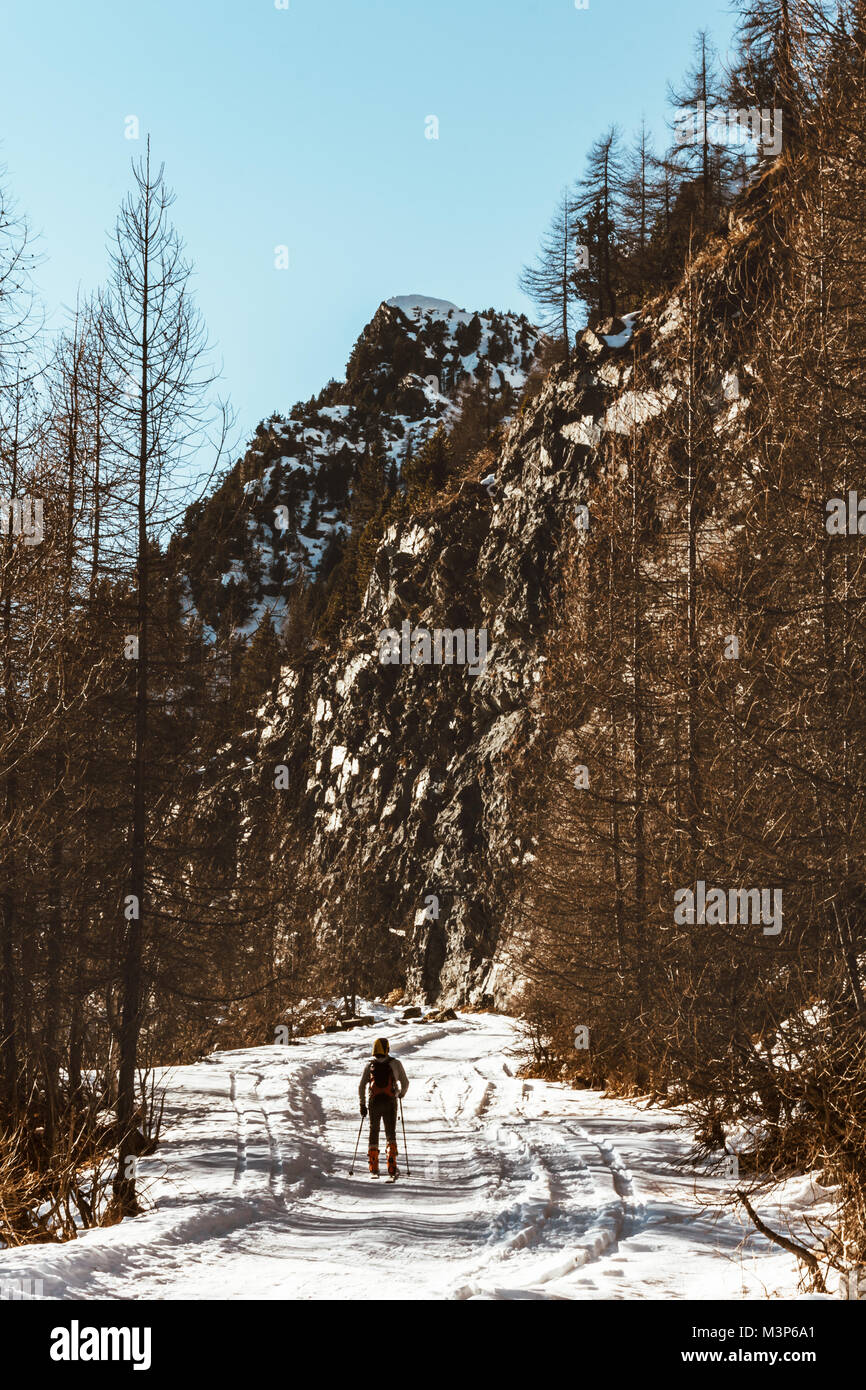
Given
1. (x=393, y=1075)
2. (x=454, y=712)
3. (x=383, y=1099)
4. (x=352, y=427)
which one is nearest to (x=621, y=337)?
(x=454, y=712)

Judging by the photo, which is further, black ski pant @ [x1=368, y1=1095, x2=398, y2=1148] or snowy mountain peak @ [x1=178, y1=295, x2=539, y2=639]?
snowy mountain peak @ [x1=178, y1=295, x2=539, y2=639]

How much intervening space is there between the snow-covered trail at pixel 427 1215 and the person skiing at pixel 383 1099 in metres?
0.28

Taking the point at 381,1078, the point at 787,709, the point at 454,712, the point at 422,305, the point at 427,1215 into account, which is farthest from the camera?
the point at 422,305

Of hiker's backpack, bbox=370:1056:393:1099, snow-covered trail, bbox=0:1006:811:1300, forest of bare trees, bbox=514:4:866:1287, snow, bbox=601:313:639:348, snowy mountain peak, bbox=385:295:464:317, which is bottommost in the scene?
snow-covered trail, bbox=0:1006:811:1300

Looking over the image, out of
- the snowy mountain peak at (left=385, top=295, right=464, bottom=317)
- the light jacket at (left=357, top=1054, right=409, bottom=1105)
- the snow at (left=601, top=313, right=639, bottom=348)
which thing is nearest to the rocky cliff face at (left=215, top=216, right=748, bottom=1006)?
the snow at (left=601, top=313, right=639, bottom=348)

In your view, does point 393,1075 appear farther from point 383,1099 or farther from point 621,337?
point 621,337

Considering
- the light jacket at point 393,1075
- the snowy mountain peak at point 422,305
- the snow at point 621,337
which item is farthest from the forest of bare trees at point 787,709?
the snowy mountain peak at point 422,305

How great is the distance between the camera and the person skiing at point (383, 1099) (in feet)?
37.7

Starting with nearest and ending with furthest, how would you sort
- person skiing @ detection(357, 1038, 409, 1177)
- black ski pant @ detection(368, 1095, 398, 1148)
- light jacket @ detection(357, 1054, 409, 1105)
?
person skiing @ detection(357, 1038, 409, 1177) → black ski pant @ detection(368, 1095, 398, 1148) → light jacket @ detection(357, 1054, 409, 1105)

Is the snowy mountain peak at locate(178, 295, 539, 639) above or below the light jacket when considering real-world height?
above

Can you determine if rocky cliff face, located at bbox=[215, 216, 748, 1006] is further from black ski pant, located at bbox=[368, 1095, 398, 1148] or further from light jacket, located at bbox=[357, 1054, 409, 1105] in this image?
black ski pant, located at bbox=[368, 1095, 398, 1148]

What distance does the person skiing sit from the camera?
11.5m

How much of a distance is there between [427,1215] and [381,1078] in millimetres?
2650

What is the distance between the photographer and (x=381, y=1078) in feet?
39.6
